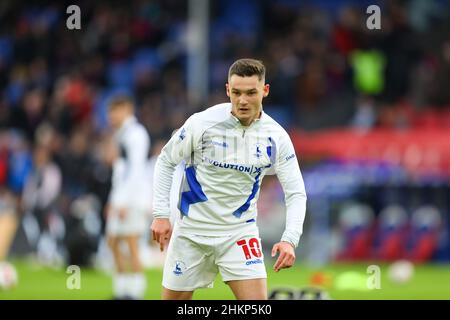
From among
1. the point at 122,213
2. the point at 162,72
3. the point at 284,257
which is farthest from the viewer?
the point at 162,72

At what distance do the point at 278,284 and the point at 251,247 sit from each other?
726cm

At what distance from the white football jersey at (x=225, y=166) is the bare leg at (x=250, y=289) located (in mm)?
366

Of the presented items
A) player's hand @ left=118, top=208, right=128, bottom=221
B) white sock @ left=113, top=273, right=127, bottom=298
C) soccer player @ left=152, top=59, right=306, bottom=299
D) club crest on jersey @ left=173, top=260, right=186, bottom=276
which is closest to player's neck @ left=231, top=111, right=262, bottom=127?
soccer player @ left=152, top=59, right=306, bottom=299

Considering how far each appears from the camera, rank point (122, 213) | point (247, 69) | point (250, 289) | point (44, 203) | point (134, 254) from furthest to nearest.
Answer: point (44, 203) < point (122, 213) < point (134, 254) < point (250, 289) < point (247, 69)

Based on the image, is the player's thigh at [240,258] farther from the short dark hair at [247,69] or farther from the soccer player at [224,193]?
the short dark hair at [247,69]

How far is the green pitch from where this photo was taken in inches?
515

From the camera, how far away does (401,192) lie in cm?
1942

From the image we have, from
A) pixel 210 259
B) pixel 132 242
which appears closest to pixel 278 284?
pixel 132 242

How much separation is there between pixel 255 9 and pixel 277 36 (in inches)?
76.9

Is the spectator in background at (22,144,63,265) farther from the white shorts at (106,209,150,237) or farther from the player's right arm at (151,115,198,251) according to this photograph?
the player's right arm at (151,115,198,251)

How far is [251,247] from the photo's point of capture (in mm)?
7840

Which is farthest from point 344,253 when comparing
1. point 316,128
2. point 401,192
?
point 316,128

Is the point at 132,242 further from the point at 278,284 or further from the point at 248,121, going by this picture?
the point at 248,121

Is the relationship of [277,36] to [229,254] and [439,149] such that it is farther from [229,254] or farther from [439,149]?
[229,254]
